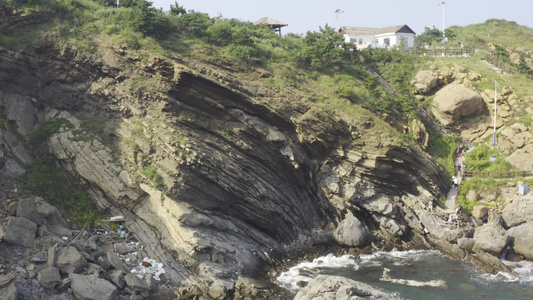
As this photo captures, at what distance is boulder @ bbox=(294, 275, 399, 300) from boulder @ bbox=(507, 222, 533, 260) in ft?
53.5

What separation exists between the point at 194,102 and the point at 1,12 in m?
15.9

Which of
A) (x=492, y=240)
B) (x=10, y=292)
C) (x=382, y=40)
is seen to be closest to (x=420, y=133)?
(x=492, y=240)

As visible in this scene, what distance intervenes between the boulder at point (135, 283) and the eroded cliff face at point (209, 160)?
1982mm

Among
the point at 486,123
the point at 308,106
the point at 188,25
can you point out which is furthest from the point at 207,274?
the point at 486,123

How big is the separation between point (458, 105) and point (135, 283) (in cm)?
3640

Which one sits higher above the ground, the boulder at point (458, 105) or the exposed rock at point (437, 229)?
the boulder at point (458, 105)

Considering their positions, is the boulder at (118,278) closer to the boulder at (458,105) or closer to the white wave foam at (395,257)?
the white wave foam at (395,257)

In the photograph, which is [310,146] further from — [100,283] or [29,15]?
[29,15]

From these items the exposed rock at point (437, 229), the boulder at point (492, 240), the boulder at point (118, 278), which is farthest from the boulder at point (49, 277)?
the boulder at point (492, 240)

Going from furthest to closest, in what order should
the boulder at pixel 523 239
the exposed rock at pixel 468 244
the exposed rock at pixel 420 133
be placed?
the exposed rock at pixel 420 133 → the exposed rock at pixel 468 244 → the boulder at pixel 523 239

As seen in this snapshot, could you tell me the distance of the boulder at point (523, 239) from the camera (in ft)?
105

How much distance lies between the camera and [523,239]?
3266 cm

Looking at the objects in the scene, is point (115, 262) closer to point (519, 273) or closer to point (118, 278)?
point (118, 278)

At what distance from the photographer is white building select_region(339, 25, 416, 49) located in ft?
221
